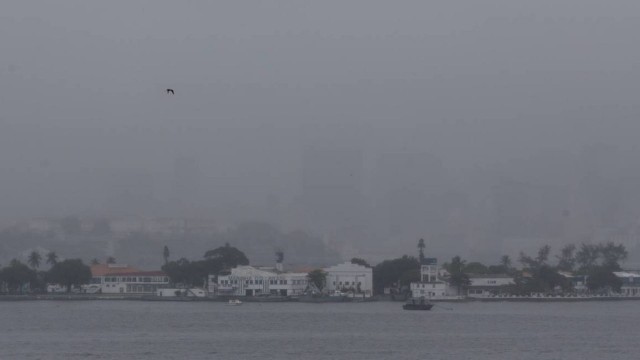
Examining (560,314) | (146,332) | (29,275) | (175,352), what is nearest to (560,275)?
(560,314)

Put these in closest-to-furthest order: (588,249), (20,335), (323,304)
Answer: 1. (20,335)
2. (323,304)
3. (588,249)

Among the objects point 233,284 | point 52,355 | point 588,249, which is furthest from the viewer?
point 588,249

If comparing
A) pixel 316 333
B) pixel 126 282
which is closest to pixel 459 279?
pixel 126 282

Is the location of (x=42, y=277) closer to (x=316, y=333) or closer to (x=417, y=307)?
(x=417, y=307)

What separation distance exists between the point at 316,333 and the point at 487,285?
55.6m

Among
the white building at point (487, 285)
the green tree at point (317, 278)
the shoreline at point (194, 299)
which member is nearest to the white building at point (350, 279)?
the green tree at point (317, 278)

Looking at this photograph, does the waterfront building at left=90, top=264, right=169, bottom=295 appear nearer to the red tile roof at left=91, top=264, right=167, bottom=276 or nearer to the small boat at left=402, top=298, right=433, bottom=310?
the red tile roof at left=91, top=264, right=167, bottom=276

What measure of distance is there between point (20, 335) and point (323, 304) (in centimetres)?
4713

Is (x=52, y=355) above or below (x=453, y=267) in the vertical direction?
below

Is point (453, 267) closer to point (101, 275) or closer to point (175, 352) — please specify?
point (101, 275)

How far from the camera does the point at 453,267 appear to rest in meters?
122

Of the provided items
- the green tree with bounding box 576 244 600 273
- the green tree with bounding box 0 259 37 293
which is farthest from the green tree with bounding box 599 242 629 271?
the green tree with bounding box 0 259 37 293

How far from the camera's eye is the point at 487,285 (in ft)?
387

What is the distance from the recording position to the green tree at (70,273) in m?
120
